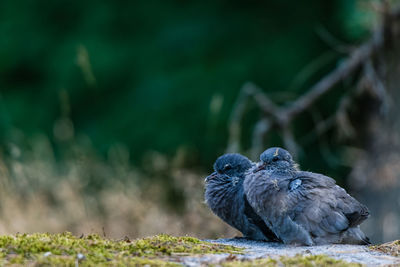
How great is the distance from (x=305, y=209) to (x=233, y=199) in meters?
0.74

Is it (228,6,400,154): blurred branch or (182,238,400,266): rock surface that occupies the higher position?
(228,6,400,154): blurred branch

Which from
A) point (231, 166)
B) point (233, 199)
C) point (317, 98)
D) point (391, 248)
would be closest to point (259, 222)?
point (233, 199)

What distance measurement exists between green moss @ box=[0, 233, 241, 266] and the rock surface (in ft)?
0.48

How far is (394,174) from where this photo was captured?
6.99 metres

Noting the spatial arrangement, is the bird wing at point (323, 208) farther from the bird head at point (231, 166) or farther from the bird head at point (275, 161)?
the bird head at point (231, 166)

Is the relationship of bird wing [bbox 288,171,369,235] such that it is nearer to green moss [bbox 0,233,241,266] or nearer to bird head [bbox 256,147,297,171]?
bird head [bbox 256,147,297,171]

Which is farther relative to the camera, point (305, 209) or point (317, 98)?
point (317, 98)

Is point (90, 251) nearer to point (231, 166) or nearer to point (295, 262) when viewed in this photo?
point (295, 262)

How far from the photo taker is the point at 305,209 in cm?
403

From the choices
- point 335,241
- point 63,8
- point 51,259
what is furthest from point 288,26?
point 51,259

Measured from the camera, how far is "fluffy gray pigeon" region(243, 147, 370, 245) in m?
3.99

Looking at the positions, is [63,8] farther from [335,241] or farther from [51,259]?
[51,259]

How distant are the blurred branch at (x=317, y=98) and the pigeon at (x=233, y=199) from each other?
142cm

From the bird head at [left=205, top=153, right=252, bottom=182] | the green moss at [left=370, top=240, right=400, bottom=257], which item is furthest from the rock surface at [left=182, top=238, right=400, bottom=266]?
the bird head at [left=205, top=153, right=252, bottom=182]
